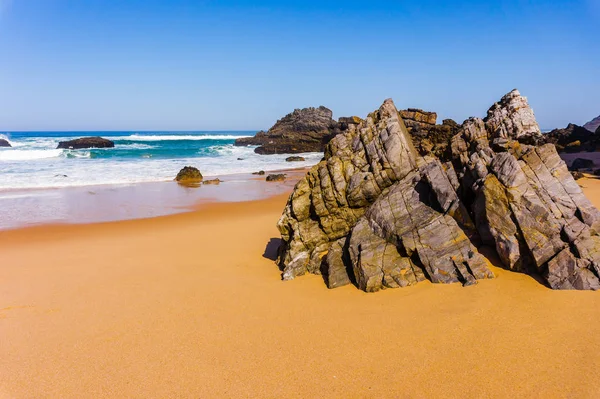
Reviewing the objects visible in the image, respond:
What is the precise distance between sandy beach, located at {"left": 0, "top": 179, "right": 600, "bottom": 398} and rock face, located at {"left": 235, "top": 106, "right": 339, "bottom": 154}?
58.2 m

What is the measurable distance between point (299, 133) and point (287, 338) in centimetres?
7566

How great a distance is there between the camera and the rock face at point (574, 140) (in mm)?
38906

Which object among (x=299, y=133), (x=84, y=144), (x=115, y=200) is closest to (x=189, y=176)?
(x=115, y=200)

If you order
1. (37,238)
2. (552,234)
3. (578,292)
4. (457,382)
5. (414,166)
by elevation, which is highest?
(414,166)

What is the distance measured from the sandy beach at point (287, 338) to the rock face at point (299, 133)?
2291 inches

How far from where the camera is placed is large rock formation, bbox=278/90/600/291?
6844 millimetres

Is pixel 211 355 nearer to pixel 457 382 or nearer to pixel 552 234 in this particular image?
pixel 457 382

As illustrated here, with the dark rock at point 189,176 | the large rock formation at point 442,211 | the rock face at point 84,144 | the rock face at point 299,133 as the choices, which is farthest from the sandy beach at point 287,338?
the rock face at point 84,144

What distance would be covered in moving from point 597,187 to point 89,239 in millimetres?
23517

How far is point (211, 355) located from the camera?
19.5 ft

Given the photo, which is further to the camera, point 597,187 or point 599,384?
point 597,187

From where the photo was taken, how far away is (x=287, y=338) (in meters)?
6.32

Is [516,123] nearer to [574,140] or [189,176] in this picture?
[189,176]

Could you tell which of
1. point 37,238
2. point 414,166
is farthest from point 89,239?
point 414,166
